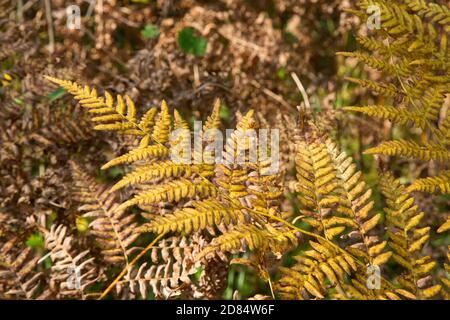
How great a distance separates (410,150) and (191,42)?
182 centimetres

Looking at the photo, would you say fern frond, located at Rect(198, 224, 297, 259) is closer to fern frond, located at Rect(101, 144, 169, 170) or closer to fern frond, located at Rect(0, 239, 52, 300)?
fern frond, located at Rect(101, 144, 169, 170)

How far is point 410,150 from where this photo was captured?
135 cm

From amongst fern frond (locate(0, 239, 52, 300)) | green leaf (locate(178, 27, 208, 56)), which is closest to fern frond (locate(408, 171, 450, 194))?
fern frond (locate(0, 239, 52, 300))

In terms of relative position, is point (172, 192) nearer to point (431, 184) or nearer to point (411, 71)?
point (431, 184)

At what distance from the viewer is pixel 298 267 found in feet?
4.24

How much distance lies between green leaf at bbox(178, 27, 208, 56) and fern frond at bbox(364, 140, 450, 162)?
171cm

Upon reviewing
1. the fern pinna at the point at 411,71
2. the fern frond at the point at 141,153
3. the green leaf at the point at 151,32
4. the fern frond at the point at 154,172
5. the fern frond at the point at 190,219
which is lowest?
the fern frond at the point at 190,219

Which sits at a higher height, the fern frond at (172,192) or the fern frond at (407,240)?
the fern frond at (172,192)

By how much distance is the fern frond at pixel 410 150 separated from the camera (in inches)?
51.8

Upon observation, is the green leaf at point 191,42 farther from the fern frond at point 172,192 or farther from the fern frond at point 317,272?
the fern frond at point 317,272

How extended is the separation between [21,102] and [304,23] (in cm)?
182

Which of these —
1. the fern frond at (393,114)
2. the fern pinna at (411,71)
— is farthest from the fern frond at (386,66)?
the fern frond at (393,114)

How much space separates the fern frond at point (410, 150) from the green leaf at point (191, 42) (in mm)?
1706
